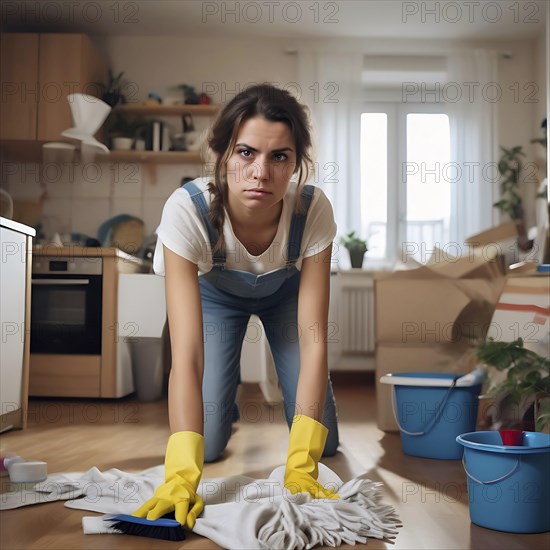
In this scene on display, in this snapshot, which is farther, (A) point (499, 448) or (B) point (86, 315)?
(B) point (86, 315)

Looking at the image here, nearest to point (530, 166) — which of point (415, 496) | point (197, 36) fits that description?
point (197, 36)

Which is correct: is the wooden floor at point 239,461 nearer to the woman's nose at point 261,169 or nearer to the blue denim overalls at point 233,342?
the blue denim overalls at point 233,342

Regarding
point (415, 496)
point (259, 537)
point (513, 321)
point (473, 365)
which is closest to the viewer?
point (259, 537)

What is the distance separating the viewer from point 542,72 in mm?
4469

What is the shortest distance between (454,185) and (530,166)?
1.61 feet

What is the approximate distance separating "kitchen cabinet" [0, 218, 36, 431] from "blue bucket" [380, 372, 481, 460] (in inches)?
51.7

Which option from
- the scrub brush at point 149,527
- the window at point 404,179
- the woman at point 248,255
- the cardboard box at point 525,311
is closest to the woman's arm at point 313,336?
the woman at point 248,255

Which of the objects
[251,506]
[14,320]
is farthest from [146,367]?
[251,506]

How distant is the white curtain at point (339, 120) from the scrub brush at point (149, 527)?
337cm

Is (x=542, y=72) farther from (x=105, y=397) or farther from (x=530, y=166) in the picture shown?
(x=105, y=397)

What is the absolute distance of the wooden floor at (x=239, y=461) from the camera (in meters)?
1.34

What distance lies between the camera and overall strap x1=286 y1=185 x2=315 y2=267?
1.76m

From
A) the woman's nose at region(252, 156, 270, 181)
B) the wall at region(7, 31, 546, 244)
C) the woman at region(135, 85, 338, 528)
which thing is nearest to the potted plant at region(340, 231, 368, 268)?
the wall at region(7, 31, 546, 244)

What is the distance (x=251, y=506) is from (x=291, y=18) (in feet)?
11.6
